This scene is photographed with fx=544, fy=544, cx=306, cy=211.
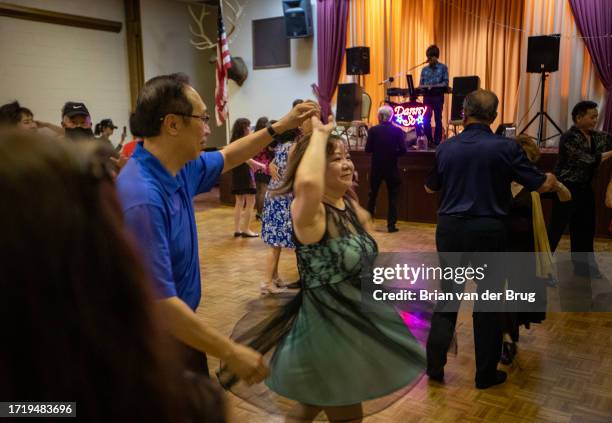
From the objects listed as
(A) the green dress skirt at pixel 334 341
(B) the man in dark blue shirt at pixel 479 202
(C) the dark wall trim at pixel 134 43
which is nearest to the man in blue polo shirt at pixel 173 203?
(A) the green dress skirt at pixel 334 341

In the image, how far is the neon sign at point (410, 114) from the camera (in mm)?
8820

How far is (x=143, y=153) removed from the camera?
5.19 feet

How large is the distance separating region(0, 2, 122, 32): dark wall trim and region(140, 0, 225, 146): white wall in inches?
26.5

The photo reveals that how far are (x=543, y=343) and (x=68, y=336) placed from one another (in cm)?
356

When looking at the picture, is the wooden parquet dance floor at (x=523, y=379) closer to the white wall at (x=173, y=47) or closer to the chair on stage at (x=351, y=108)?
the chair on stage at (x=351, y=108)

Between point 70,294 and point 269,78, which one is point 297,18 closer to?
point 269,78

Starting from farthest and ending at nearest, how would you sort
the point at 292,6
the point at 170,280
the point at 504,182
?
the point at 292,6 → the point at 504,182 → the point at 170,280

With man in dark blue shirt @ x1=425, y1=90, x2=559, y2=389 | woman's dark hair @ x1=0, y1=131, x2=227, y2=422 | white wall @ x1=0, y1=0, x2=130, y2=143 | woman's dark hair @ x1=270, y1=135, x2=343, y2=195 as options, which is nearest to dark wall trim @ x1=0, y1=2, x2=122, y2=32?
white wall @ x1=0, y1=0, x2=130, y2=143

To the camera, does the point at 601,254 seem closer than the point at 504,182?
No

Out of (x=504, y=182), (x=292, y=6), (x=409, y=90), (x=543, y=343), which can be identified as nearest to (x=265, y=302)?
(x=504, y=182)

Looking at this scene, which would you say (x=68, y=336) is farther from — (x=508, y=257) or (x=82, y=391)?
(x=508, y=257)

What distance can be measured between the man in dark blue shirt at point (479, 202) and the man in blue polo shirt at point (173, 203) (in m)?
1.59

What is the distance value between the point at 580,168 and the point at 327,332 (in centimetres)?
344

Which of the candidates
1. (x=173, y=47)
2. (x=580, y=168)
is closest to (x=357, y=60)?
(x=173, y=47)
